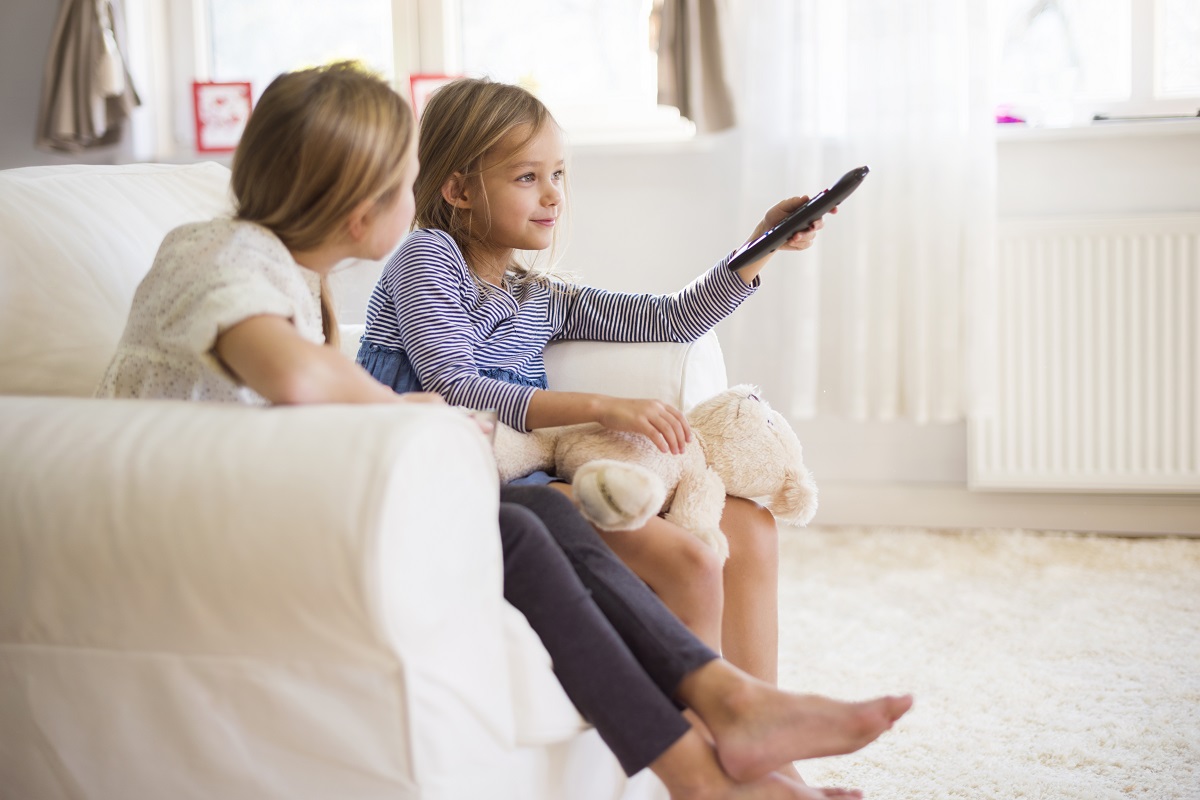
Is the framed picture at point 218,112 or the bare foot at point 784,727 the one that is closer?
the bare foot at point 784,727

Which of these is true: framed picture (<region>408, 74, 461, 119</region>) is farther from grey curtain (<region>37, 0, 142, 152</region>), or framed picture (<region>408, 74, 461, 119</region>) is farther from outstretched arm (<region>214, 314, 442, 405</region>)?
outstretched arm (<region>214, 314, 442, 405</region>)

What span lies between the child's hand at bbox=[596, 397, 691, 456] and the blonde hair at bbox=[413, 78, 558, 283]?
1.15 feet

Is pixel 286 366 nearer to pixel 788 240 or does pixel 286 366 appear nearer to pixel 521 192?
pixel 521 192

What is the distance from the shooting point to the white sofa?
2.45 ft

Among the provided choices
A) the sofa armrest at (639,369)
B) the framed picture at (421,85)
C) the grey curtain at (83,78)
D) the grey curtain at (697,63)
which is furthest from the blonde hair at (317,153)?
the grey curtain at (83,78)

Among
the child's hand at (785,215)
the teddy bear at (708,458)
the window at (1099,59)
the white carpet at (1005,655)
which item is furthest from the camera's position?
the window at (1099,59)

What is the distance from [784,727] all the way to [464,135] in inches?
32.7

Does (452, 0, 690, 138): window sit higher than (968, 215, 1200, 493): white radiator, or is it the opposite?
(452, 0, 690, 138): window

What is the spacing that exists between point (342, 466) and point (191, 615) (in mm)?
163

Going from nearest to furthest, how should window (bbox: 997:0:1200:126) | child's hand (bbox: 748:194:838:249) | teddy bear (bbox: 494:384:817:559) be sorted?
1. teddy bear (bbox: 494:384:817:559)
2. child's hand (bbox: 748:194:838:249)
3. window (bbox: 997:0:1200:126)

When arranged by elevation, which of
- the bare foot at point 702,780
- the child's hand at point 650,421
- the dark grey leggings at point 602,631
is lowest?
the bare foot at point 702,780

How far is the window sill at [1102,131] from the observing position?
7.76ft

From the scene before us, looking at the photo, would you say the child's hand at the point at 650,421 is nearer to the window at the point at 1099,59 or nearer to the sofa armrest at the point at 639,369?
the sofa armrest at the point at 639,369

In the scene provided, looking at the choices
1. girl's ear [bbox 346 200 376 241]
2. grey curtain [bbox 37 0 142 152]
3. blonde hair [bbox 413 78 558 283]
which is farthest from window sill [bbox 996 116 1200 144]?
grey curtain [bbox 37 0 142 152]
